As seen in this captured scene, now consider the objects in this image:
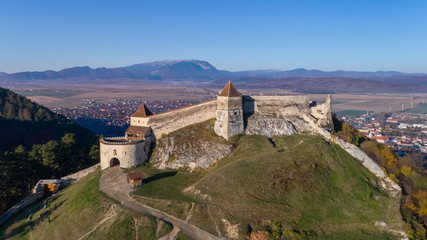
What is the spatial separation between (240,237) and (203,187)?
7.77m

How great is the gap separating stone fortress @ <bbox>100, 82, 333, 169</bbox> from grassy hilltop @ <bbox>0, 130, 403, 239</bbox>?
3.91 meters

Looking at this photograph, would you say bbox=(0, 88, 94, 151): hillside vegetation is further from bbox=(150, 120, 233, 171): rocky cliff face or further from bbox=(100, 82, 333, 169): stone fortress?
bbox=(150, 120, 233, 171): rocky cliff face

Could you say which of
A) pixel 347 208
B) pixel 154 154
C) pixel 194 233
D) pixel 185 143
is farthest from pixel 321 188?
pixel 154 154

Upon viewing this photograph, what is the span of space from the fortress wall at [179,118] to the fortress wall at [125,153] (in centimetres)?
404

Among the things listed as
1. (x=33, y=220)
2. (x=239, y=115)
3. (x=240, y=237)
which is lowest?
(x=33, y=220)

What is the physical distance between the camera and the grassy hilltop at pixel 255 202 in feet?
82.4

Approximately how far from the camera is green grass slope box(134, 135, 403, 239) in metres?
25.4

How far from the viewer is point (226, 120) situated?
132ft

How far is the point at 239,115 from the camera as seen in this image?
41438 millimetres

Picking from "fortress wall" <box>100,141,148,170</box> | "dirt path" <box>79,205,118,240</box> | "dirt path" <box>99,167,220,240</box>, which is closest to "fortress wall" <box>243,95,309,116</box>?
"fortress wall" <box>100,141,148,170</box>

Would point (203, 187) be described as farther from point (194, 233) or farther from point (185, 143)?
point (185, 143)

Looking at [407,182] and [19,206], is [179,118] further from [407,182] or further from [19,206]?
[407,182]

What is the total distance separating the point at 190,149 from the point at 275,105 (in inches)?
624

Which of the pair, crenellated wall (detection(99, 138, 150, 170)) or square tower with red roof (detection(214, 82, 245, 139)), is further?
square tower with red roof (detection(214, 82, 245, 139))
